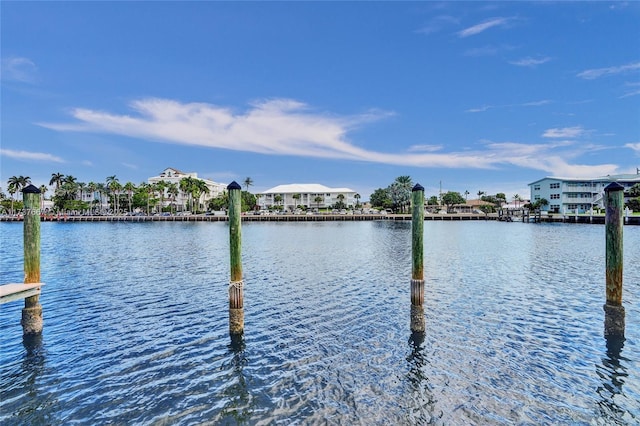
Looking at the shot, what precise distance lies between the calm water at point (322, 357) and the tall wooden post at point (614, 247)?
1069 mm

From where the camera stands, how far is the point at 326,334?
36.7ft

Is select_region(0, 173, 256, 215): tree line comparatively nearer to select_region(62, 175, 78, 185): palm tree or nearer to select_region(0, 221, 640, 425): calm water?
select_region(62, 175, 78, 185): palm tree

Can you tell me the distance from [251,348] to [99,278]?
48.7 ft

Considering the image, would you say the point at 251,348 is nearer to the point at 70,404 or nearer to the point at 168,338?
the point at 168,338

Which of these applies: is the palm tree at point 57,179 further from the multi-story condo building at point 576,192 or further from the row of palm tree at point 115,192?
the multi-story condo building at point 576,192

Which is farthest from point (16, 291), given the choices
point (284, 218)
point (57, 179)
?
point (57, 179)

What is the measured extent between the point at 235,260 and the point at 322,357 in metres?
3.66

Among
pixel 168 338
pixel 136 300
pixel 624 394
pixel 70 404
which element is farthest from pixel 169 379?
pixel 624 394

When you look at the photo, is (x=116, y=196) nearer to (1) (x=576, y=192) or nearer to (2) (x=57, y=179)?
(2) (x=57, y=179)

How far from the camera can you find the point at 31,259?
35.7 feet

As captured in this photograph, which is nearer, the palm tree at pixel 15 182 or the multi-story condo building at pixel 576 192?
the multi-story condo building at pixel 576 192

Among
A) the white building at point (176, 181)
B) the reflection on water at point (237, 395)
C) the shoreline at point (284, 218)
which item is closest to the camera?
the reflection on water at point (237, 395)

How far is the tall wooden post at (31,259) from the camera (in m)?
10.8

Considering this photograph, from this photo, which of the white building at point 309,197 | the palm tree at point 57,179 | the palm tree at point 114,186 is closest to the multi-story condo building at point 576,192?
the white building at point 309,197
